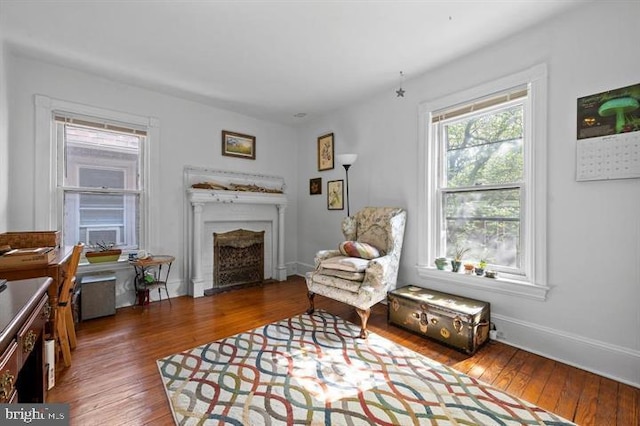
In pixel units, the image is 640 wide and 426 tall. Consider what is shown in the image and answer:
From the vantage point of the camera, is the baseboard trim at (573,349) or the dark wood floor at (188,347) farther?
the baseboard trim at (573,349)

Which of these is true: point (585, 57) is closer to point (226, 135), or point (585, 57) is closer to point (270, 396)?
point (270, 396)

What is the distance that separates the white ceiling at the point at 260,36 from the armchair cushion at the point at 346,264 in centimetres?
193

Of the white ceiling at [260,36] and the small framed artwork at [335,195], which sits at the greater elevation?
the white ceiling at [260,36]

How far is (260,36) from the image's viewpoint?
2320 millimetres

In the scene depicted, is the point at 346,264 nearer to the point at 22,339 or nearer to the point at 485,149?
the point at 485,149

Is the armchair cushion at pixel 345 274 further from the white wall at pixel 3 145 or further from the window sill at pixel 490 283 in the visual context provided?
the white wall at pixel 3 145

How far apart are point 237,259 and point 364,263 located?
216 centimetres

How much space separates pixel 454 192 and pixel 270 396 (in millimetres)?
2401

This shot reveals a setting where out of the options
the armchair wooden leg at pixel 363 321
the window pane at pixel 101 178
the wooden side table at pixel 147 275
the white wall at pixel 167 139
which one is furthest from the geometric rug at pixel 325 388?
the window pane at pixel 101 178

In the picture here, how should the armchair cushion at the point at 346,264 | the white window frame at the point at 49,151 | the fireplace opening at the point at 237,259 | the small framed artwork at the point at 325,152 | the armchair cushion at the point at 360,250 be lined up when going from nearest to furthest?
the armchair cushion at the point at 346,264, the white window frame at the point at 49,151, the armchair cushion at the point at 360,250, the fireplace opening at the point at 237,259, the small framed artwork at the point at 325,152

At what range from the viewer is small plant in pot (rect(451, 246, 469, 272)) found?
2.67m

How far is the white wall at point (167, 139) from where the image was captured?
2660 mm

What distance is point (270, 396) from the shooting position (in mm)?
1681

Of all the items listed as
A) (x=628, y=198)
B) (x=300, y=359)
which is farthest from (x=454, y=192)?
(x=300, y=359)
